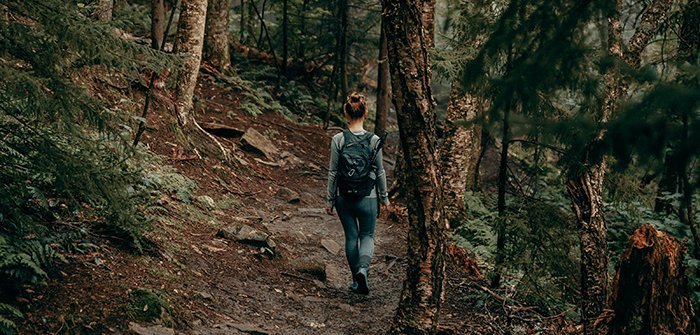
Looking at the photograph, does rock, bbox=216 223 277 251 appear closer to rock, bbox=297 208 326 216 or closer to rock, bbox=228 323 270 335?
rock, bbox=228 323 270 335

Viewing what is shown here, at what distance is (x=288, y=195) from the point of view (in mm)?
13516

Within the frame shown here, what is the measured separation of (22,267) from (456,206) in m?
10.4

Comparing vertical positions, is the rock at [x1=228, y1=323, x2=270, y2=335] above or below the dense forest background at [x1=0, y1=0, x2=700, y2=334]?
below

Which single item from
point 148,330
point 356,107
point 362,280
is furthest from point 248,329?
point 356,107

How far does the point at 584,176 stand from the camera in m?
7.85

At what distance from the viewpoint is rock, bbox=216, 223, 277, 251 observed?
9297 millimetres

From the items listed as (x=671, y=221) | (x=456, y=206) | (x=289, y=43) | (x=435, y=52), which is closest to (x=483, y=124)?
(x=435, y=52)

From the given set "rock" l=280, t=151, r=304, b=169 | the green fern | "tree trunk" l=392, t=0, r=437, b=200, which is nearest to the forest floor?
the green fern

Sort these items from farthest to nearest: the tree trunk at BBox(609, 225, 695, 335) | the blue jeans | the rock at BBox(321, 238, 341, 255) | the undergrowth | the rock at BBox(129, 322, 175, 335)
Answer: the rock at BBox(321, 238, 341, 255)
the blue jeans
the tree trunk at BBox(609, 225, 695, 335)
the rock at BBox(129, 322, 175, 335)
the undergrowth

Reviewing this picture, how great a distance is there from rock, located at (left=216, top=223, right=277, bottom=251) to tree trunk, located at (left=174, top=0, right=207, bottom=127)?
3.91m

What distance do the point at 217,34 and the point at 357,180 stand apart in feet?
38.6

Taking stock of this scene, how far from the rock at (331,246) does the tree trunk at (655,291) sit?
18.5 ft

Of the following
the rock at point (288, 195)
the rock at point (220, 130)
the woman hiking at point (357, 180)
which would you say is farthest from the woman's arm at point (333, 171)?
the rock at point (220, 130)

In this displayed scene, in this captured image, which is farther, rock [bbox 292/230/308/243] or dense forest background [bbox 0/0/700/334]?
rock [bbox 292/230/308/243]
